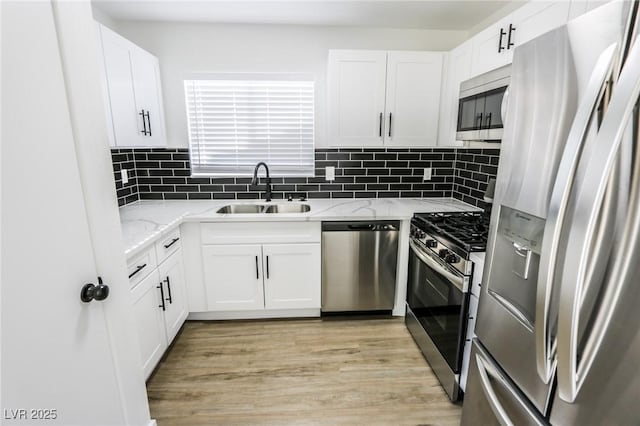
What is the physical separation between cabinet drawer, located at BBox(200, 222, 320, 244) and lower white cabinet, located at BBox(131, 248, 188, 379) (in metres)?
0.28

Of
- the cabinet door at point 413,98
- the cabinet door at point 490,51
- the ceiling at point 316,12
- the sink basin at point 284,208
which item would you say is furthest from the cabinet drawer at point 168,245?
the cabinet door at point 490,51

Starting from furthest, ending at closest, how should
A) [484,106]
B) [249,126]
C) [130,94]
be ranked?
[249,126], [130,94], [484,106]

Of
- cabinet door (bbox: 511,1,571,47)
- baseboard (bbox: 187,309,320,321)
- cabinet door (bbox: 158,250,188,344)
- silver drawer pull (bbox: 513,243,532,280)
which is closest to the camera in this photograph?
silver drawer pull (bbox: 513,243,532,280)

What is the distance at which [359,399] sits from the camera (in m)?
1.68

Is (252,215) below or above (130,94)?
below

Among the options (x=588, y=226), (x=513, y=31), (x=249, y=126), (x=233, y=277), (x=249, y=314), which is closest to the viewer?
(x=588, y=226)

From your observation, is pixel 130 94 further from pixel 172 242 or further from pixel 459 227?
pixel 459 227

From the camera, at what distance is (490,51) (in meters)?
1.75

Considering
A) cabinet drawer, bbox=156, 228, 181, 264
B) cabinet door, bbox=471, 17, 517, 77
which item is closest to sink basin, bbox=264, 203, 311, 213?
cabinet drawer, bbox=156, 228, 181, 264

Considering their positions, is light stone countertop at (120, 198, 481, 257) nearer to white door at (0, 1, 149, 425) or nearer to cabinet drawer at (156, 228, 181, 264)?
cabinet drawer at (156, 228, 181, 264)

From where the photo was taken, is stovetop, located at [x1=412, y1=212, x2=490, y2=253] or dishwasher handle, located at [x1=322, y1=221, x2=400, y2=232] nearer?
stovetop, located at [x1=412, y1=212, x2=490, y2=253]

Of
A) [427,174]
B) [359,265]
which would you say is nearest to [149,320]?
[359,265]

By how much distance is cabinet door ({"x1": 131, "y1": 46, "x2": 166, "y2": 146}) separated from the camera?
2059 millimetres

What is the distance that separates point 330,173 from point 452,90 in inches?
47.3
